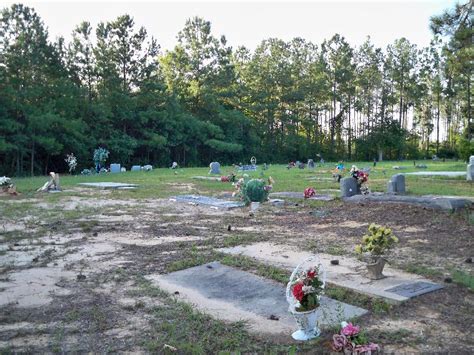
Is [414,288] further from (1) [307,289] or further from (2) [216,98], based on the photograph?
(2) [216,98]

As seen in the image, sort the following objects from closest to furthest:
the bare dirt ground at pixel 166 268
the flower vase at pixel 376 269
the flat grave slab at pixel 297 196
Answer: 1. the bare dirt ground at pixel 166 268
2. the flower vase at pixel 376 269
3. the flat grave slab at pixel 297 196

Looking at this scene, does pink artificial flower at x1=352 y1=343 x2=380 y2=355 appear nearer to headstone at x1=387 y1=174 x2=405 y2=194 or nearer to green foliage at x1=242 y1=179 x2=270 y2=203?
green foliage at x1=242 y1=179 x2=270 y2=203

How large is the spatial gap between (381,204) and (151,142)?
27.2m

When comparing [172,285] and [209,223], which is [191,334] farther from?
[209,223]

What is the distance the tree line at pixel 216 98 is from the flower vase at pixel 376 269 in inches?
240

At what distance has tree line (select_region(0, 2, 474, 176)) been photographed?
27250 mm

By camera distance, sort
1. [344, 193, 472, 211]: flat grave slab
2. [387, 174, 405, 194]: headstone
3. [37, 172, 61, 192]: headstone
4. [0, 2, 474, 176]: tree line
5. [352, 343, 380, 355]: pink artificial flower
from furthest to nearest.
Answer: [0, 2, 474, 176]: tree line < [37, 172, 61, 192]: headstone < [387, 174, 405, 194]: headstone < [344, 193, 472, 211]: flat grave slab < [352, 343, 380, 355]: pink artificial flower

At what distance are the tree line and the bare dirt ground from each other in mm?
4637

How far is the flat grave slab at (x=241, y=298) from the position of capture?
12.6 feet

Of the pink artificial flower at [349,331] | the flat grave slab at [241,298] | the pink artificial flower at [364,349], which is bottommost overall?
the flat grave slab at [241,298]

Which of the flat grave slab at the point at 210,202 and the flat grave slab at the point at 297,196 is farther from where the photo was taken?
the flat grave slab at the point at 297,196

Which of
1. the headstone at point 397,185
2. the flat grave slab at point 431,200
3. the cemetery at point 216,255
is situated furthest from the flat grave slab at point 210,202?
the headstone at point 397,185

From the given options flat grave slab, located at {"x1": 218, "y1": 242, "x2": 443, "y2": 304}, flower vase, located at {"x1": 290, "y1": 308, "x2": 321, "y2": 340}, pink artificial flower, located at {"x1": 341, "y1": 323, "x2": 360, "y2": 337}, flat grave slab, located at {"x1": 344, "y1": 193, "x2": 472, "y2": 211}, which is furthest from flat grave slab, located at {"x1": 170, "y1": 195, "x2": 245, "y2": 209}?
pink artificial flower, located at {"x1": 341, "y1": 323, "x2": 360, "y2": 337}

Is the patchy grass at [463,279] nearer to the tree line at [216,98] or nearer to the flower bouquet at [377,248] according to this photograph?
the flower bouquet at [377,248]
